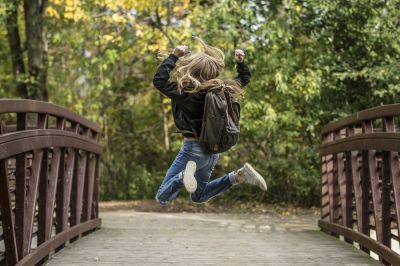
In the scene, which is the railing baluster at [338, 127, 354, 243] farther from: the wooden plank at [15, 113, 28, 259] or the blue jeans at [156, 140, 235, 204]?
the wooden plank at [15, 113, 28, 259]

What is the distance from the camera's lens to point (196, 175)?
6.07m

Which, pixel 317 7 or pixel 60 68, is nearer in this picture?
pixel 317 7

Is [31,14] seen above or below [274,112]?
above

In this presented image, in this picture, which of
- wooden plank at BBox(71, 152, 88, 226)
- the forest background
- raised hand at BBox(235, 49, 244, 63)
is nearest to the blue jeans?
raised hand at BBox(235, 49, 244, 63)

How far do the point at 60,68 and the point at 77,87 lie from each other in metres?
0.74

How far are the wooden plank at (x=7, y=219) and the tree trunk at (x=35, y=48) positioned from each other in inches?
437

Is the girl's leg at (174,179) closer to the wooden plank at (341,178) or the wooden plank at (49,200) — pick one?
the wooden plank at (49,200)

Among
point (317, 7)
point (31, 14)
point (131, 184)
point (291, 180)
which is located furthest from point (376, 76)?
point (31, 14)

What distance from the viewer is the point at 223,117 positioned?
5.57 m

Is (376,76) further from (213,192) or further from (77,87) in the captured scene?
(77,87)

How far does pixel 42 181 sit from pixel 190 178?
135 cm

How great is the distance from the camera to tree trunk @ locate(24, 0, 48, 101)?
15.6 metres

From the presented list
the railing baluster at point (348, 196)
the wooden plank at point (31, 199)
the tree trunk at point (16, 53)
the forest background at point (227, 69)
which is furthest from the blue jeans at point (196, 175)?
the tree trunk at point (16, 53)

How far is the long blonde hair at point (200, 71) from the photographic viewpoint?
5492mm
